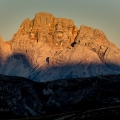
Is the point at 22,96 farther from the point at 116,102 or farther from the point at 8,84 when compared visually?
the point at 116,102

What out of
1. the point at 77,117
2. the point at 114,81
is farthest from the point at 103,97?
the point at 77,117

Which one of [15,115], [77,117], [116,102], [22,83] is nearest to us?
[77,117]

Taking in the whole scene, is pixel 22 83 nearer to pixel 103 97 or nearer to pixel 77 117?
pixel 103 97

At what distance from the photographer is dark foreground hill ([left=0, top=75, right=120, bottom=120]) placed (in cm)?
13750

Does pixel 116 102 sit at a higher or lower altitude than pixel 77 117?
lower

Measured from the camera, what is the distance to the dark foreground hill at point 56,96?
138 metres

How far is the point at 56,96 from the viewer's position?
503 ft

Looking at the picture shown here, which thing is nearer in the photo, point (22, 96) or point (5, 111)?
point (5, 111)

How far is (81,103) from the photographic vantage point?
145 meters

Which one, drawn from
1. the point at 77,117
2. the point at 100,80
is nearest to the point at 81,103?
the point at 100,80

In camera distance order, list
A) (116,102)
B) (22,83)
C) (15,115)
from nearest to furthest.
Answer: (15,115)
(116,102)
(22,83)

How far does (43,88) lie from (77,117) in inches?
3553

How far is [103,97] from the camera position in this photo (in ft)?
482

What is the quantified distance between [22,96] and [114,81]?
42024mm
